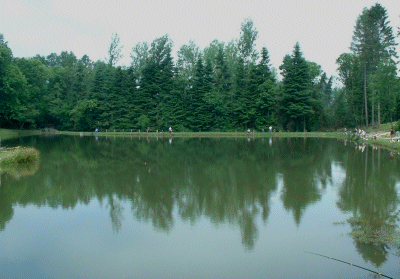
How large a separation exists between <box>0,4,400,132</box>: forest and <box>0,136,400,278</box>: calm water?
35.4 meters

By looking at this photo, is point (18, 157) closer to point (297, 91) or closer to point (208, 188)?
point (208, 188)

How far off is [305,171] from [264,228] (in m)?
8.98

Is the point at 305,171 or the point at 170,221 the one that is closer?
the point at 170,221

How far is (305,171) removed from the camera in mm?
16828

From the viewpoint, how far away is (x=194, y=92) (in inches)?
2196

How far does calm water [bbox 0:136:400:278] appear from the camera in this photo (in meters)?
6.60

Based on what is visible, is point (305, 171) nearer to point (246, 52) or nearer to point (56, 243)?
point (56, 243)

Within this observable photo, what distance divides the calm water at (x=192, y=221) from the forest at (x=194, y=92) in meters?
35.4

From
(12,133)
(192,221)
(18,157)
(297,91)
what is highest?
(297,91)

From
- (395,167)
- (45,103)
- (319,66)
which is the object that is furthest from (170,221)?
(319,66)

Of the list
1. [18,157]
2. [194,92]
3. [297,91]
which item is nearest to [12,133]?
[194,92]

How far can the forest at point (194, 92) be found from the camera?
1973 inches

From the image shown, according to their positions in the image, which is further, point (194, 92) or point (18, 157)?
point (194, 92)

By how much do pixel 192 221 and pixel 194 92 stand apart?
4755 centimetres
